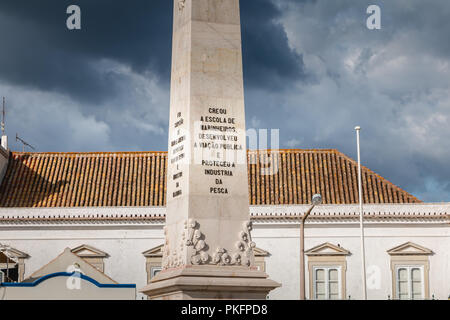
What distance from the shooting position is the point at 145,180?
1661 inches

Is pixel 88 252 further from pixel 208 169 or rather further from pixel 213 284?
pixel 213 284

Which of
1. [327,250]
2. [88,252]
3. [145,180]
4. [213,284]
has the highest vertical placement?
[145,180]

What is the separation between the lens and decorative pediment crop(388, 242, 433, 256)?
39.1m

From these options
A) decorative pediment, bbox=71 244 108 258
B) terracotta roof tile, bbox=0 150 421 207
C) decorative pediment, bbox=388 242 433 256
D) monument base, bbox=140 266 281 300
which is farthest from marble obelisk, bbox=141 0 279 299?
decorative pediment, bbox=388 242 433 256

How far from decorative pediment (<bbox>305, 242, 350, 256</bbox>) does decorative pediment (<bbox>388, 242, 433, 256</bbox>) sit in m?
2.26

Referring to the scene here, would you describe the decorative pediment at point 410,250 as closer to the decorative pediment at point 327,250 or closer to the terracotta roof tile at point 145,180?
the decorative pediment at point 327,250

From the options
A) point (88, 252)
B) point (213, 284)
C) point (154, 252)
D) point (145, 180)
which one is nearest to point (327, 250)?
point (154, 252)

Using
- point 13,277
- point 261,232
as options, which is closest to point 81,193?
point 13,277

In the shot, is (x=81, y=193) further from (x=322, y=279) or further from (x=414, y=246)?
(x=414, y=246)

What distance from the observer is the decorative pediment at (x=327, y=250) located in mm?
39125

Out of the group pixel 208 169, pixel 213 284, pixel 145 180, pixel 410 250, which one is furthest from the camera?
pixel 145 180

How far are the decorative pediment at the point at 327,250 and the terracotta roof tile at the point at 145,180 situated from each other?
2.43 metres

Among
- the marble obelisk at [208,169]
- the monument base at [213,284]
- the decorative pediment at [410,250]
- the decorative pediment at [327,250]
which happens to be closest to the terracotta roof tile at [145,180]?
the decorative pediment at [327,250]

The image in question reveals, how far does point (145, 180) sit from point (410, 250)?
13550mm
